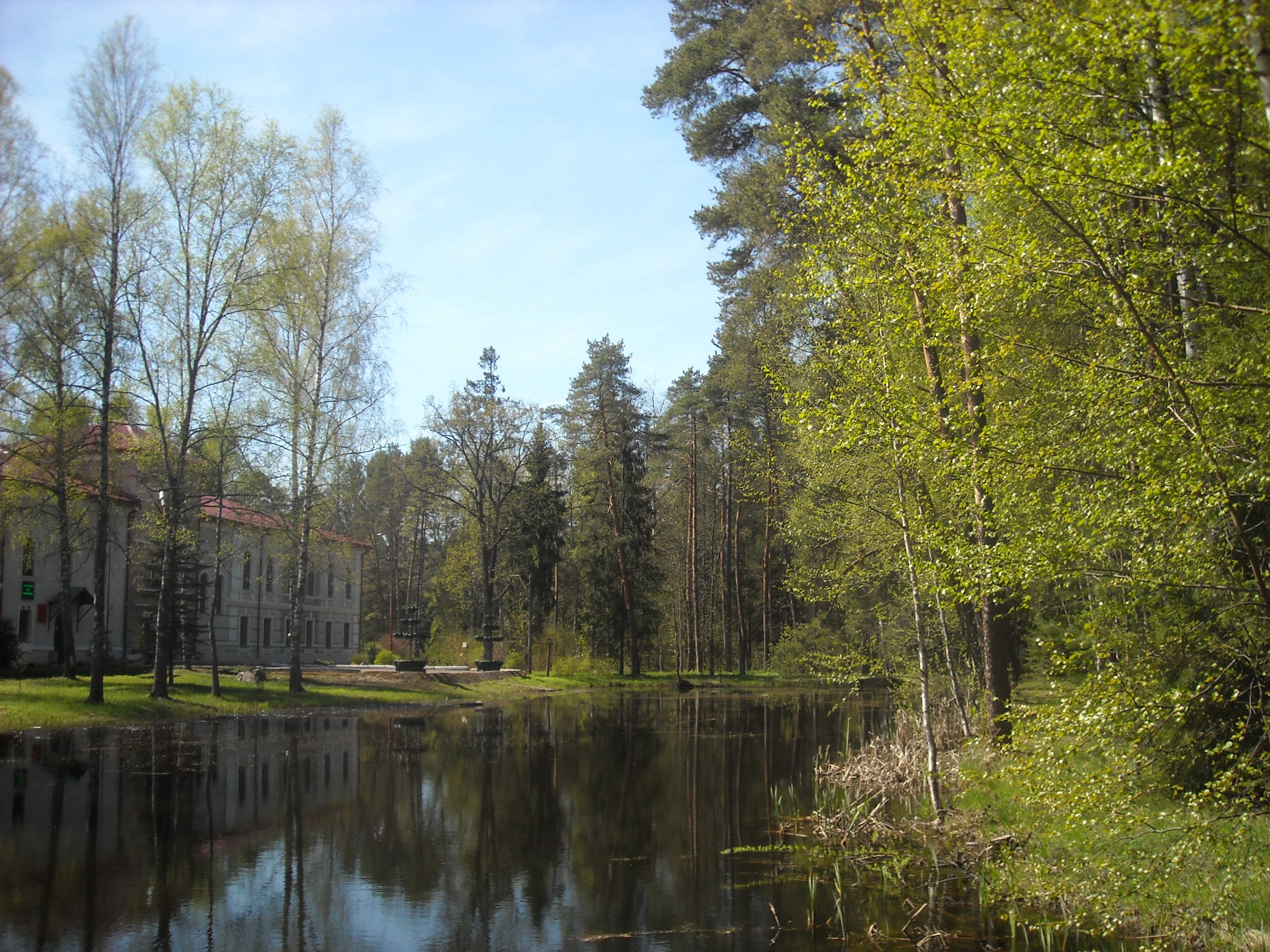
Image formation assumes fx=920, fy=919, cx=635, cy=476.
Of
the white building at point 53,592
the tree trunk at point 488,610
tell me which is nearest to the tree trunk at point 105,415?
the white building at point 53,592

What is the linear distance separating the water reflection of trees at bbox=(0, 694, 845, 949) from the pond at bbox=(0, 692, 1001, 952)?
38 mm

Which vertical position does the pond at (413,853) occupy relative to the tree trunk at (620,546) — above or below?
below

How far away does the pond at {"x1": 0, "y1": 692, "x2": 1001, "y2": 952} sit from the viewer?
23.7 ft

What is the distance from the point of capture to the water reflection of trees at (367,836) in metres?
7.37

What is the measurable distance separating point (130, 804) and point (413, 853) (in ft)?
14.4

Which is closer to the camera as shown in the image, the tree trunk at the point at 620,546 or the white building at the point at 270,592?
the white building at the point at 270,592

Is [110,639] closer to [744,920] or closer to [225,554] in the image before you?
[225,554]

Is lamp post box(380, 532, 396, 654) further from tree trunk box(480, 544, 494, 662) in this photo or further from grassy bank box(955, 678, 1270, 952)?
grassy bank box(955, 678, 1270, 952)

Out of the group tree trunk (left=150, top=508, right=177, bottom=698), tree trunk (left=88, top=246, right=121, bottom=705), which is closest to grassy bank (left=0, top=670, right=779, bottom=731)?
tree trunk (left=150, top=508, right=177, bottom=698)

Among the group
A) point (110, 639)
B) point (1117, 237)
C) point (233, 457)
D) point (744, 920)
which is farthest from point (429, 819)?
point (110, 639)

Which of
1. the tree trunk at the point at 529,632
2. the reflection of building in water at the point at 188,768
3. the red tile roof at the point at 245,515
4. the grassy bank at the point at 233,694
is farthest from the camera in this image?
the tree trunk at the point at 529,632

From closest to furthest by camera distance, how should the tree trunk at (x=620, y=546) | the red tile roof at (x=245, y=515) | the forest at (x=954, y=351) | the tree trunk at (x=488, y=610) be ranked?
the forest at (x=954, y=351)
the red tile roof at (x=245, y=515)
the tree trunk at (x=488, y=610)
the tree trunk at (x=620, y=546)

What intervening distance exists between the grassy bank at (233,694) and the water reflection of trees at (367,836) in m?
1.33

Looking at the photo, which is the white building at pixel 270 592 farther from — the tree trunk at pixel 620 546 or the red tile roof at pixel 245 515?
the tree trunk at pixel 620 546
